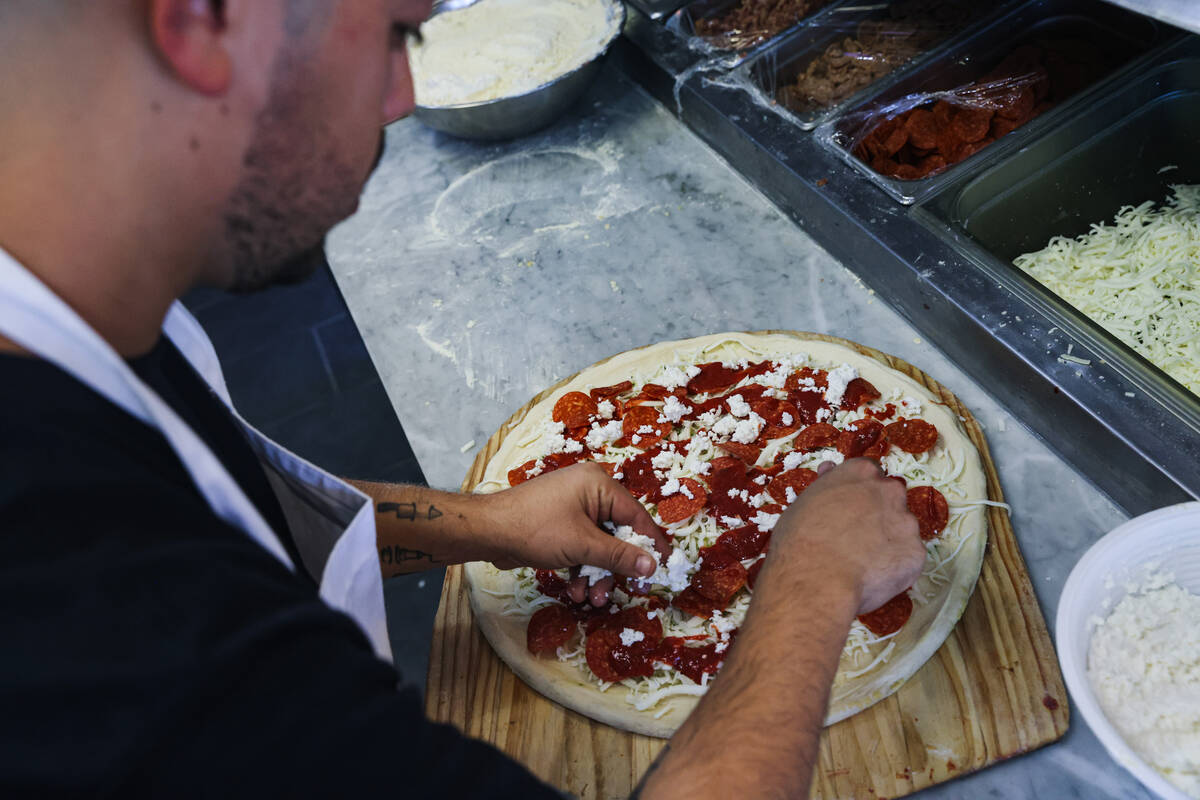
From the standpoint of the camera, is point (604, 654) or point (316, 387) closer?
point (604, 654)

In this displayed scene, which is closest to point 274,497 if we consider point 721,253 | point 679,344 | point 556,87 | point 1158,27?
point 679,344

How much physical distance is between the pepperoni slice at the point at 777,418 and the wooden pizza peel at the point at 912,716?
0.49m

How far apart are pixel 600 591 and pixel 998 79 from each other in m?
2.12

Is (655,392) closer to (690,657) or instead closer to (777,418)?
(777,418)

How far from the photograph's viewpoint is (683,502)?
2.20 metres

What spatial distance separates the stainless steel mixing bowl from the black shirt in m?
2.49

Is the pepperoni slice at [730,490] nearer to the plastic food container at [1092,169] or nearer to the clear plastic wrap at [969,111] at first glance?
the plastic food container at [1092,169]

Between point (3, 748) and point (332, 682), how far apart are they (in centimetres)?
32

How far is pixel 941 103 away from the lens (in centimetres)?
289

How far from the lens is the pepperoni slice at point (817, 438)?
2238 millimetres

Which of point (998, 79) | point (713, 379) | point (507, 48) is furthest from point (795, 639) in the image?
point (507, 48)

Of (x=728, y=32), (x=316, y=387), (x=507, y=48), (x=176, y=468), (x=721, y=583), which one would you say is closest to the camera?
(x=176, y=468)

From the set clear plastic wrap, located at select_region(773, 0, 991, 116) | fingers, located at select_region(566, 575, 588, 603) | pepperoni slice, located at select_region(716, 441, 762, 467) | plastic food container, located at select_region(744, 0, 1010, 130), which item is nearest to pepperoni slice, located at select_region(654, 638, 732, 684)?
fingers, located at select_region(566, 575, 588, 603)

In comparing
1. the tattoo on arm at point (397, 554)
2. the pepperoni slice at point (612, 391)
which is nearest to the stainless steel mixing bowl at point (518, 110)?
the pepperoni slice at point (612, 391)
